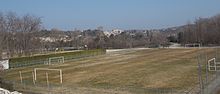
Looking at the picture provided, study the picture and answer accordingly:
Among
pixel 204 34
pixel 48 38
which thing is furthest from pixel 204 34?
pixel 48 38

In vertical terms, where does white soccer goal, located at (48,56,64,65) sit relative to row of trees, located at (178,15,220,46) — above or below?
below

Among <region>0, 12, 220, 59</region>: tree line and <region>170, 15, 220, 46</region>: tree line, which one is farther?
<region>170, 15, 220, 46</region>: tree line

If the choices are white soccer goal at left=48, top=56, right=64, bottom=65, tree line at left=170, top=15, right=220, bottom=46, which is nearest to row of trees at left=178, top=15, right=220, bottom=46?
tree line at left=170, top=15, right=220, bottom=46

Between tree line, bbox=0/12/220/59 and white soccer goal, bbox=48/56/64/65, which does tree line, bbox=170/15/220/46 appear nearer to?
tree line, bbox=0/12/220/59

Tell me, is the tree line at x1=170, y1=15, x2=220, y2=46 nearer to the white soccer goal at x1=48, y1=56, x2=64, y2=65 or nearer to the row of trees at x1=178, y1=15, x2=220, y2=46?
the row of trees at x1=178, y1=15, x2=220, y2=46

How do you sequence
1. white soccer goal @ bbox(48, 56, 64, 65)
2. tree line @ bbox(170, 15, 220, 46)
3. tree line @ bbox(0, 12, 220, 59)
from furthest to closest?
tree line @ bbox(170, 15, 220, 46)
tree line @ bbox(0, 12, 220, 59)
white soccer goal @ bbox(48, 56, 64, 65)

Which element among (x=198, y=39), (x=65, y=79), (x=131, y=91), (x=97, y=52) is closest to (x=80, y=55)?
(x=97, y=52)

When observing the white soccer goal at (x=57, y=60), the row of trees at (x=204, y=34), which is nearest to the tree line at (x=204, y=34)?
the row of trees at (x=204, y=34)

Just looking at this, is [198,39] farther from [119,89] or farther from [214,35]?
[119,89]

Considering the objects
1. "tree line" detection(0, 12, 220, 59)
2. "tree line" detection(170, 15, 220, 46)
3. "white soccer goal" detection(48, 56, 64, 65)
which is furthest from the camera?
"tree line" detection(170, 15, 220, 46)

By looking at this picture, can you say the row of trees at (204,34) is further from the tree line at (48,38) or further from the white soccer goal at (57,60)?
the white soccer goal at (57,60)

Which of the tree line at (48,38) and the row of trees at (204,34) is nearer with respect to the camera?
the tree line at (48,38)

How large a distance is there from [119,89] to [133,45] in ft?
281

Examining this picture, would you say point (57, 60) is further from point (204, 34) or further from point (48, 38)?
point (48, 38)
